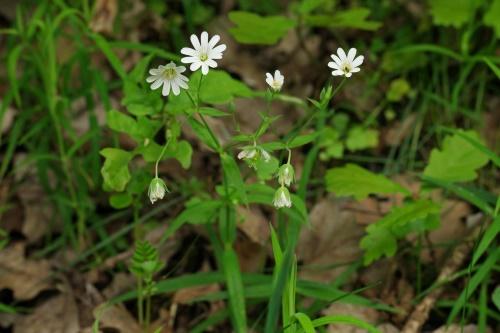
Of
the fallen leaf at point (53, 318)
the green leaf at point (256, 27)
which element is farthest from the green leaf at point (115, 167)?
the green leaf at point (256, 27)

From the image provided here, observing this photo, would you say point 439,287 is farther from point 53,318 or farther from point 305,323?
point 53,318

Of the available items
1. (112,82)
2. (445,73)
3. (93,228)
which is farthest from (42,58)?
(445,73)

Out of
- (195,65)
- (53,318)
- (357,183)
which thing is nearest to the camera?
(195,65)

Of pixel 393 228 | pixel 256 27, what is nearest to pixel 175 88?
pixel 393 228

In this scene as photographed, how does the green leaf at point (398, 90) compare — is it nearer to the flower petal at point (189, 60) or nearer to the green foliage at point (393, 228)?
the green foliage at point (393, 228)

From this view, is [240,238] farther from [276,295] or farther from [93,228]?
[276,295]

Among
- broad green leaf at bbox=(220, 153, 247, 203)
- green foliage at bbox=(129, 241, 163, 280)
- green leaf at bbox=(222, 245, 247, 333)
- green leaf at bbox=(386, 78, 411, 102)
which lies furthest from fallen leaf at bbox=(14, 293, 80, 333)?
green leaf at bbox=(386, 78, 411, 102)

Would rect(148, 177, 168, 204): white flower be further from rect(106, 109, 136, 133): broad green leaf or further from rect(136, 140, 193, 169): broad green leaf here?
rect(106, 109, 136, 133): broad green leaf
